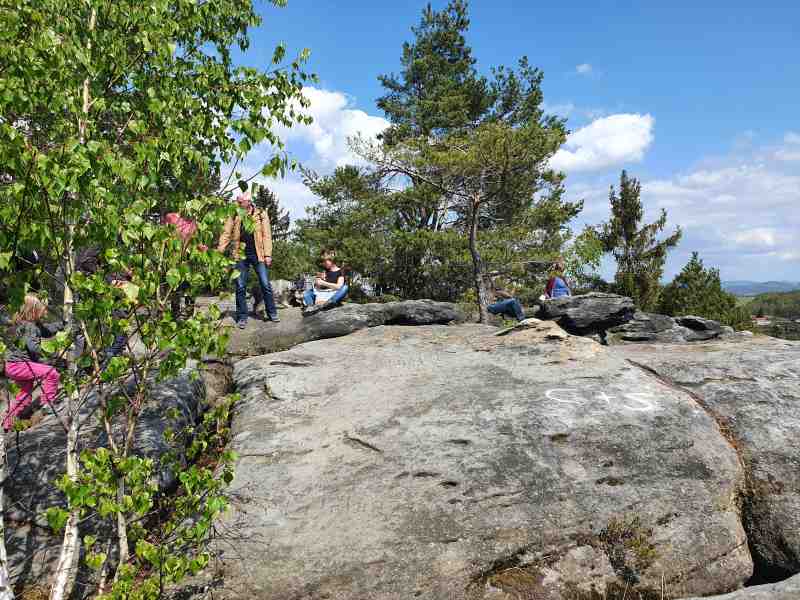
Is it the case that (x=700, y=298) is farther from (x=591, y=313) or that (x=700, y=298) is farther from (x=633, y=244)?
(x=591, y=313)

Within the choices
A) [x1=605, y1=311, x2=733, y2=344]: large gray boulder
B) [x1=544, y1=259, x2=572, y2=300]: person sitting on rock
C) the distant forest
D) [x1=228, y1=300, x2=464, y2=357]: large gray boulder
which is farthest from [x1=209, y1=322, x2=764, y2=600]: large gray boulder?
the distant forest

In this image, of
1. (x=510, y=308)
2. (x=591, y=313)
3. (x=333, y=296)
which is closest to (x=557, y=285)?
(x=510, y=308)

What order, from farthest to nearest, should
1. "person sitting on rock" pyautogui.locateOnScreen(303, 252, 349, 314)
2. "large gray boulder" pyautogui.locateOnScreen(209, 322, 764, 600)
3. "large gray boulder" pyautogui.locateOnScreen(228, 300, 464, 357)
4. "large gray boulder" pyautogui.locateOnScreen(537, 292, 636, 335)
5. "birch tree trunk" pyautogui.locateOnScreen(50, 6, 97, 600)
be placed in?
"person sitting on rock" pyautogui.locateOnScreen(303, 252, 349, 314)
"large gray boulder" pyautogui.locateOnScreen(537, 292, 636, 335)
"large gray boulder" pyautogui.locateOnScreen(228, 300, 464, 357)
"large gray boulder" pyautogui.locateOnScreen(209, 322, 764, 600)
"birch tree trunk" pyautogui.locateOnScreen(50, 6, 97, 600)

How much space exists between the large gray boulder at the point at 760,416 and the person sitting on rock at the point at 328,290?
6.02 meters

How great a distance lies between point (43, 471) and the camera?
4.87 metres

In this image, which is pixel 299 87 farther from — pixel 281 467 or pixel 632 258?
pixel 632 258

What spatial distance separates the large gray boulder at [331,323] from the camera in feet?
31.9

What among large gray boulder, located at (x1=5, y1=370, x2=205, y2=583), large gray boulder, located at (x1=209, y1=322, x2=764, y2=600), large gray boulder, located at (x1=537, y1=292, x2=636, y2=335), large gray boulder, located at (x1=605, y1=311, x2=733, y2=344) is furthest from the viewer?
large gray boulder, located at (x1=605, y1=311, x2=733, y2=344)

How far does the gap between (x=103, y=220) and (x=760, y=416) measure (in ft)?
21.4

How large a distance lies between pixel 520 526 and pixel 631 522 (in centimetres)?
99

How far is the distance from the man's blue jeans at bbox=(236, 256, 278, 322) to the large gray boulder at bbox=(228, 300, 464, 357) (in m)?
0.29

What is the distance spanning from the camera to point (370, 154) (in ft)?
64.4

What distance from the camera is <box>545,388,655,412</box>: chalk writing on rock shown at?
18.4 feet

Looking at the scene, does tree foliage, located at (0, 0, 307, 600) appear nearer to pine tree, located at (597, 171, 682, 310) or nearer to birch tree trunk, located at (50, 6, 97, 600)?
birch tree trunk, located at (50, 6, 97, 600)
